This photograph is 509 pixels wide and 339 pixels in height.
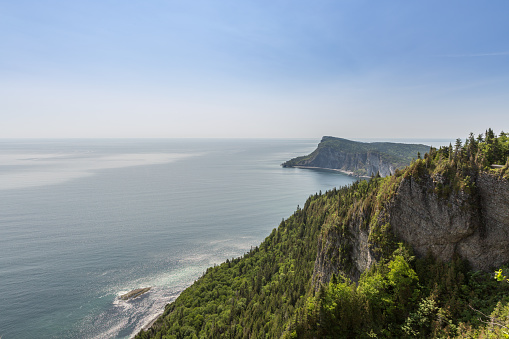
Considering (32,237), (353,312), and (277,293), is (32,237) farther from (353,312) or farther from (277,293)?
A: (353,312)

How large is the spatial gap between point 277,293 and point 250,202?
109m

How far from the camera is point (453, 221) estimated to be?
31375mm

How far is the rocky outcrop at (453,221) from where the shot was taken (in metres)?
28.7

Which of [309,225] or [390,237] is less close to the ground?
[390,237]

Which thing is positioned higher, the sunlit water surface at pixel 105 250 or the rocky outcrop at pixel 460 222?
the rocky outcrop at pixel 460 222

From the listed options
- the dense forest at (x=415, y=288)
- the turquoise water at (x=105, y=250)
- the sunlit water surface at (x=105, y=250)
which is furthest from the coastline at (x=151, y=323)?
the dense forest at (x=415, y=288)

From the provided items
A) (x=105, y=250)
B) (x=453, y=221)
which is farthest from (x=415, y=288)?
(x=105, y=250)

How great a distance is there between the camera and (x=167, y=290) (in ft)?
280

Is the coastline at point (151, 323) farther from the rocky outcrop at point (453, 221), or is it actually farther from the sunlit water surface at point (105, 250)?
the rocky outcrop at point (453, 221)

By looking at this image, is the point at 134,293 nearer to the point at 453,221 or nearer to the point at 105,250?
the point at 105,250

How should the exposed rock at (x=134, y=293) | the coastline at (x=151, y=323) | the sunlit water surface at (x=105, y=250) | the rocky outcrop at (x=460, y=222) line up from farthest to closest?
the exposed rock at (x=134, y=293), the sunlit water surface at (x=105, y=250), the coastline at (x=151, y=323), the rocky outcrop at (x=460, y=222)

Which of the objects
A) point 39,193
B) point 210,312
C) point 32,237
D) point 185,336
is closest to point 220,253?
point 210,312

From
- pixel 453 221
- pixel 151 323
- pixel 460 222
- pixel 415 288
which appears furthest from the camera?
pixel 151 323

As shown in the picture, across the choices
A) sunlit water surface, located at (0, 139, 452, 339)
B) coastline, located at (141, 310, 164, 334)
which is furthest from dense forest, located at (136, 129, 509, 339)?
sunlit water surface, located at (0, 139, 452, 339)
